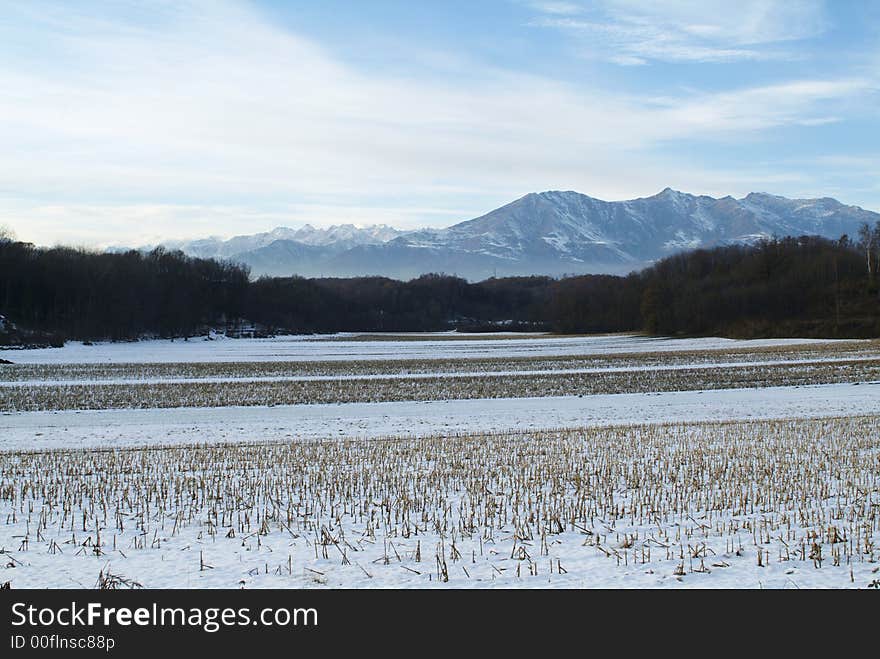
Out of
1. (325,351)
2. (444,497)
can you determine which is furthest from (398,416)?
(325,351)

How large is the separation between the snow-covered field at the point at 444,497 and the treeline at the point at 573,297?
71.9 meters

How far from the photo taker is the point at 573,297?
534 ft

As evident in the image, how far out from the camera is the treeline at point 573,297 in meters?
107

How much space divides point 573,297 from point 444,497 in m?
154

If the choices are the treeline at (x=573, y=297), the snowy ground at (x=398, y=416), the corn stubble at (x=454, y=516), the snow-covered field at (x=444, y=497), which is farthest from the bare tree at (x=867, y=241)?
the corn stubble at (x=454, y=516)

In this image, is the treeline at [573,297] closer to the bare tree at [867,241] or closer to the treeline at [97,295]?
the treeline at [97,295]

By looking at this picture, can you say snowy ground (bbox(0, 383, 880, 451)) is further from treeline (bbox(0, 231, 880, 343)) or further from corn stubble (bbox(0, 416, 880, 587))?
treeline (bbox(0, 231, 880, 343))

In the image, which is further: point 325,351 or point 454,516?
point 325,351

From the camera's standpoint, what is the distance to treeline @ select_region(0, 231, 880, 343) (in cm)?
10675

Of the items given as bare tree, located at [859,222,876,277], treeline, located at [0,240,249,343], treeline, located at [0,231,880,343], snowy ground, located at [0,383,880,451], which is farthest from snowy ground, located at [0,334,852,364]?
bare tree, located at [859,222,876,277]

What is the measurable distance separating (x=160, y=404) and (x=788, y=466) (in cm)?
2349

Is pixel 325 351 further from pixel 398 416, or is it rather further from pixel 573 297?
pixel 573 297
